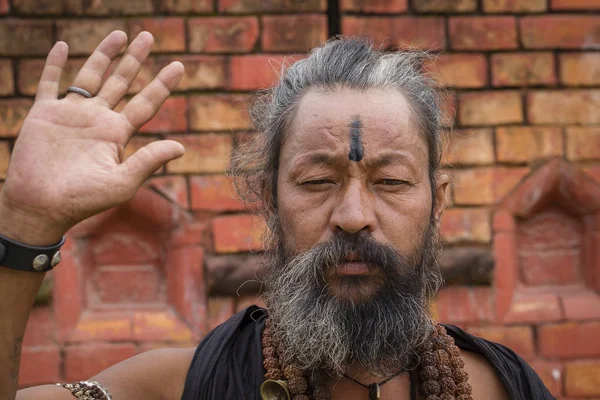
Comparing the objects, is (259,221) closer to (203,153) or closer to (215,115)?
(203,153)

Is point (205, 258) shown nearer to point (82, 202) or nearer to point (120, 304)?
point (120, 304)

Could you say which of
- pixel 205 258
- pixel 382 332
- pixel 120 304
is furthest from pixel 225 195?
pixel 382 332

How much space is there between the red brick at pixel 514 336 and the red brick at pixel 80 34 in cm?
190

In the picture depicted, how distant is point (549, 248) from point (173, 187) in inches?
62.3

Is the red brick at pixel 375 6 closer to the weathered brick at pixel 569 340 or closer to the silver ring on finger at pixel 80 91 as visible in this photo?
the weathered brick at pixel 569 340

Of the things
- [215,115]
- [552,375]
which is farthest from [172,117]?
[552,375]

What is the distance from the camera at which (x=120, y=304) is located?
3467 mm

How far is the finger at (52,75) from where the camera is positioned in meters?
2.13

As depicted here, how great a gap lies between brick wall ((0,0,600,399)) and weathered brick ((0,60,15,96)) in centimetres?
1

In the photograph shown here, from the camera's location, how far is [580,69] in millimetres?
3586

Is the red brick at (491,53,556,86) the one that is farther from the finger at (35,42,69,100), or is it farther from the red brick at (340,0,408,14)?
the finger at (35,42,69,100)

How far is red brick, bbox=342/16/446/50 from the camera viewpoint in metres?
3.51

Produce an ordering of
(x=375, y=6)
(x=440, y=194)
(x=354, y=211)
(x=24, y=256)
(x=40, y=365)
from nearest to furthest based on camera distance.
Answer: (x=24, y=256)
(x=354, y=211)
(x=440, y=194)
(x=40, y=365)
(x=375, y=6)

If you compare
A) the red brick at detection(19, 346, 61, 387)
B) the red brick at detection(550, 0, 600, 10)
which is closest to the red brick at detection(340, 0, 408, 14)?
the red brick at detection(550, 0, 600, 10)
